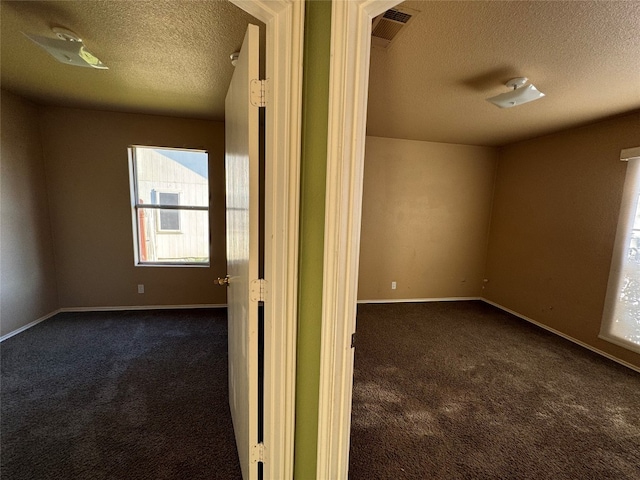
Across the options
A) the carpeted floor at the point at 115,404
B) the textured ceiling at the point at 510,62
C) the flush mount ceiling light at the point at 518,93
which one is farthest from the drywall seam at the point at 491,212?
the carpeted floor at the point at 115,404

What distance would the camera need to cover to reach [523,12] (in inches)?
53.9

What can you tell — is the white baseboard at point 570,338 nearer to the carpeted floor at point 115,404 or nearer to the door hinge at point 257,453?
the door hinge at point 257,453

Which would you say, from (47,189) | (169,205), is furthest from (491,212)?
(47,189)

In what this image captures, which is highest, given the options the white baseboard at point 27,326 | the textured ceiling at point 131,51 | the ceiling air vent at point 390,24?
the textured ceiling at point 131,51

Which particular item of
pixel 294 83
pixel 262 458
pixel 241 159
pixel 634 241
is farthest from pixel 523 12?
pixel 634 241

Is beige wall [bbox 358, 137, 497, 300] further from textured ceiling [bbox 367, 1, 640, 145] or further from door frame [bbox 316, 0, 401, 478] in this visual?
door frame [bbox 316, 0, 401, 478]

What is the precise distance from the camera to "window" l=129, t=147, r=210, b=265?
343cm

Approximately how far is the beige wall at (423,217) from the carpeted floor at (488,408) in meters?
1.08

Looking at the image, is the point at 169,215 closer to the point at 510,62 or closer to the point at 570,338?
Answer: the point at 510,62

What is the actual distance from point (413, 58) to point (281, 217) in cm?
157

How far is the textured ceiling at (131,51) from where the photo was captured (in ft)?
4.91

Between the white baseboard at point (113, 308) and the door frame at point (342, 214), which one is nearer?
the door frame at point (342, 214)

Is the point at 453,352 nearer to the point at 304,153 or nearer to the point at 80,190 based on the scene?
the point at 304,153

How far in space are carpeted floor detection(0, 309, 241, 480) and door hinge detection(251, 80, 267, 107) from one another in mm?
1851
